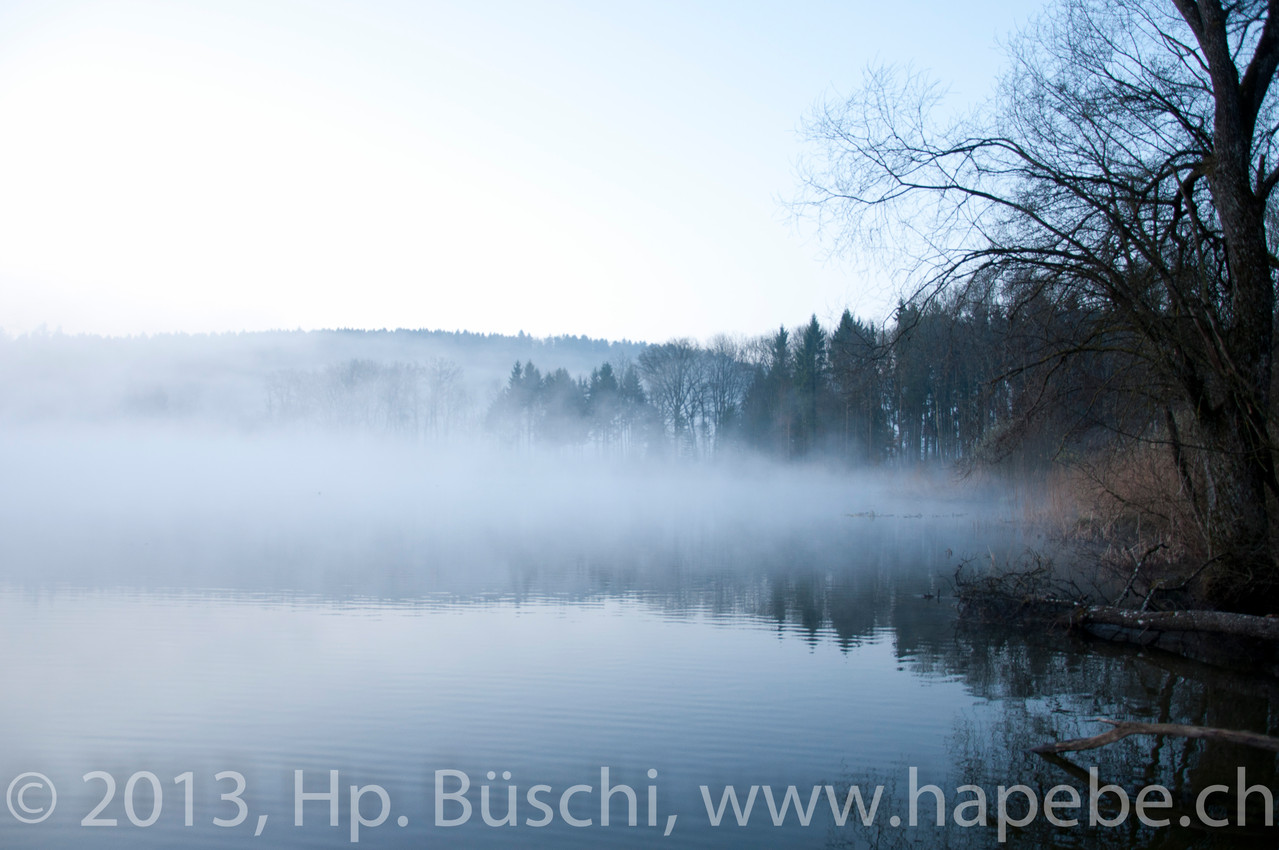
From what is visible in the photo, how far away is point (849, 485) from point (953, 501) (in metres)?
15.9

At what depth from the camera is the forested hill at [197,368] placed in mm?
95188

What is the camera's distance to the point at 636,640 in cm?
1171

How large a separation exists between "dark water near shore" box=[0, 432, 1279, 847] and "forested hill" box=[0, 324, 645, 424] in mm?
79833

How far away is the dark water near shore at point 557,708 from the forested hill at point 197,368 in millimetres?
79833

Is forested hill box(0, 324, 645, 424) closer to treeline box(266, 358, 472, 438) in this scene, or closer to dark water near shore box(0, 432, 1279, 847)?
treeline box(266, 358, 472, 438)

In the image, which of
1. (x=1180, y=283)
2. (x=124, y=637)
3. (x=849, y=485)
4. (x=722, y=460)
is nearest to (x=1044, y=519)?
(x=1180, y=283)

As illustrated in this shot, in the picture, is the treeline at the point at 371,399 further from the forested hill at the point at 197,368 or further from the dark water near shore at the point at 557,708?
the dark water near shore at the point at 557,708

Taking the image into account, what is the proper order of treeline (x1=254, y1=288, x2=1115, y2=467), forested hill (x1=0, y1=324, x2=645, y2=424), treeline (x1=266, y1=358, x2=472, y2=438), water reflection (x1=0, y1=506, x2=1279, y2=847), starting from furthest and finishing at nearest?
forested hill (x1=0, y1=324, x2=645, y2=424) < treeline (x1=266, y1=358, x2=472, y2=438) < treeline (x1=254, y1=288, x2=1115, y2=467) < water reflection (x1=0, y1=506, x2=1279, y2=847)


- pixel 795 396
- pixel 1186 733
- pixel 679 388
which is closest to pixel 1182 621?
pixel 1186 733

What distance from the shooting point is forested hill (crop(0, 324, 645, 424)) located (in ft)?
312

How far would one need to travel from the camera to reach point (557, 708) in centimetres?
845

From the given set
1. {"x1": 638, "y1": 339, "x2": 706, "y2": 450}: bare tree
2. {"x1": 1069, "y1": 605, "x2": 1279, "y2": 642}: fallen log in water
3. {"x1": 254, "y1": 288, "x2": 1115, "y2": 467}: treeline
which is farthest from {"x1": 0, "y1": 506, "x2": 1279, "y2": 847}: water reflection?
{"x1": 638, "y1": 339, "x2": 706, "y2": 450}: bare tree

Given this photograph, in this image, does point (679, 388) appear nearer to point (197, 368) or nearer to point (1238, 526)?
point (1238, 526)

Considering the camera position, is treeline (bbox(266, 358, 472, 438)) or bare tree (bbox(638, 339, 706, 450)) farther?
treeline (bbox(266, 358, 472, 438))
